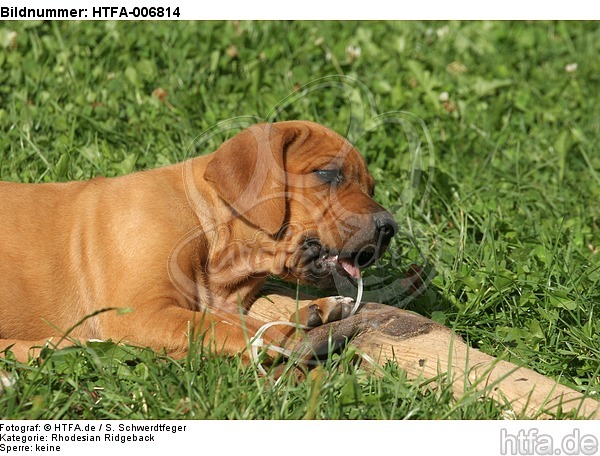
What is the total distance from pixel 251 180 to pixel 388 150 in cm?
243

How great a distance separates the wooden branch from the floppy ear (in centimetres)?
51

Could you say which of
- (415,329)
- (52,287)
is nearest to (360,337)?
(415,329)

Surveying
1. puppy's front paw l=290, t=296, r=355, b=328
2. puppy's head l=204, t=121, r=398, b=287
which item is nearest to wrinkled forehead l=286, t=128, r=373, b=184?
puppy's head l=204, t=121, r=398, b=287

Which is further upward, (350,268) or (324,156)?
(324,156)

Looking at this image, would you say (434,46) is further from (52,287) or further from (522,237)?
(52,287)

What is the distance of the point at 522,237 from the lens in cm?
557

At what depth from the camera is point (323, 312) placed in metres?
4.02

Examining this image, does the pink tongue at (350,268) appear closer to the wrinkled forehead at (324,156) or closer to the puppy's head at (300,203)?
the puppy's head at (300,203)

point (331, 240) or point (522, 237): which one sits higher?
point (331, 240)

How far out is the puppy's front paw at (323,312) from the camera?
3.97 meters

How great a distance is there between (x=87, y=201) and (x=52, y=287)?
0.48 m

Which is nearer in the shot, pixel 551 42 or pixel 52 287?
pixel 52 287

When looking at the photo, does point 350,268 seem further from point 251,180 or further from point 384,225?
point 251,180

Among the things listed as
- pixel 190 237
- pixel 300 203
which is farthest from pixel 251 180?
pixel 190 237
